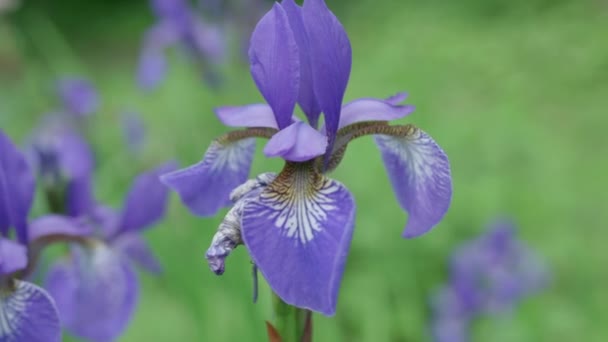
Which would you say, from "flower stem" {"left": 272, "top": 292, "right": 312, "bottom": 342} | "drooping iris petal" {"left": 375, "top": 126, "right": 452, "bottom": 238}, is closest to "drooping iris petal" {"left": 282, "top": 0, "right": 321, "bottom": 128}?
"drooping iris petal" {"left": 375, "top": 126, "right": 452, "bottom": 238}

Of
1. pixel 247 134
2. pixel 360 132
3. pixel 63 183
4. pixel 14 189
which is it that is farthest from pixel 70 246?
pixel 360 132

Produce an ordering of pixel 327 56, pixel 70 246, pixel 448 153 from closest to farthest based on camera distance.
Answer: pixel 327 56, pixel 70 246, pixel 448 153

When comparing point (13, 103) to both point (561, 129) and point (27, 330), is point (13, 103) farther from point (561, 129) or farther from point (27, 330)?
point (27, 330)

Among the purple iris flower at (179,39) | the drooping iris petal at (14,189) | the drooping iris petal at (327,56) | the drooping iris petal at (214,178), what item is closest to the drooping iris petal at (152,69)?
the purple iris flower at (179,39)

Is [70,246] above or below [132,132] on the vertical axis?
above

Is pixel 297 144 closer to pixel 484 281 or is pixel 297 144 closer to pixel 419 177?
pixel 419 177

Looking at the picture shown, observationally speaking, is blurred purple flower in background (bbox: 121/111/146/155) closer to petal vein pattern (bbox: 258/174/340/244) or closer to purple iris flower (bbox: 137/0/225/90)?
purple iris flower (bbox: 137/0/225/90)
